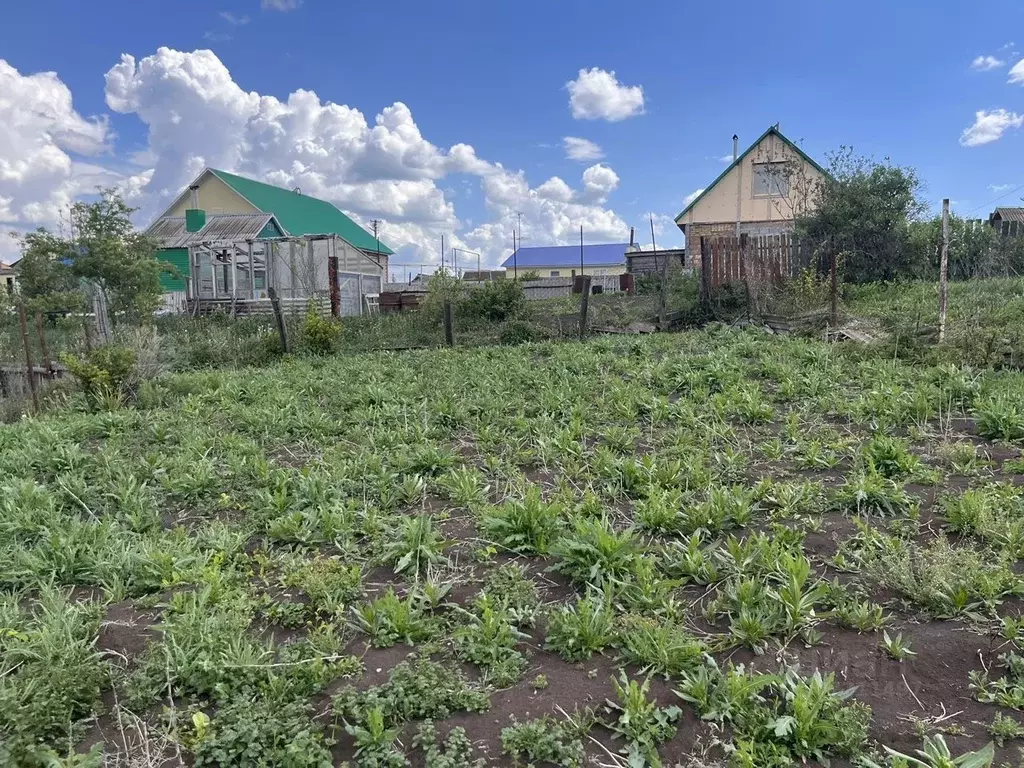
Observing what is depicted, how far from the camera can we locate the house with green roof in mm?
21703

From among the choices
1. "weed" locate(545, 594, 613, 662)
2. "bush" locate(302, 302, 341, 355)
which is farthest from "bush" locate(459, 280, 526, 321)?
"weed" locate(545, 594, 613, 662)

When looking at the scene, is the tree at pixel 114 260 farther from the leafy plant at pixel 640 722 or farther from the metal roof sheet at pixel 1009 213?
the metal roof sheet at pixel 1009 213

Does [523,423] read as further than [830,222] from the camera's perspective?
No

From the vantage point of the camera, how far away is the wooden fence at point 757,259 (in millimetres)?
11320

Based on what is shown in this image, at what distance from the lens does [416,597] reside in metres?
2.81

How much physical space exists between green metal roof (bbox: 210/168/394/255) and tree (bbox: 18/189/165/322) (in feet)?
42.8

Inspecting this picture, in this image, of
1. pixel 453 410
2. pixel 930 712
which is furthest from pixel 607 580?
pixel 453 410

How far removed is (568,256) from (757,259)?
43.2 meters

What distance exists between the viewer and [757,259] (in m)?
11.4

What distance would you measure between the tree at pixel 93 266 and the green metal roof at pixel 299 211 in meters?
13.0

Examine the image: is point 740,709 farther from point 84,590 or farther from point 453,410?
point 453,410

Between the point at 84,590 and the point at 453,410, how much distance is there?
3.01m

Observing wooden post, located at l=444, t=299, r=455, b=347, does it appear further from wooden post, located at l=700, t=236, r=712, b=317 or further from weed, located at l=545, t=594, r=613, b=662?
weed, located at l=545, t=594, r=613, b=662

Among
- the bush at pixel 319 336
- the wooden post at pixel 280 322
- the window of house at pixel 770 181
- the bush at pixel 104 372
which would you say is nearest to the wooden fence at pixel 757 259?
the bush at pixel 319 336
